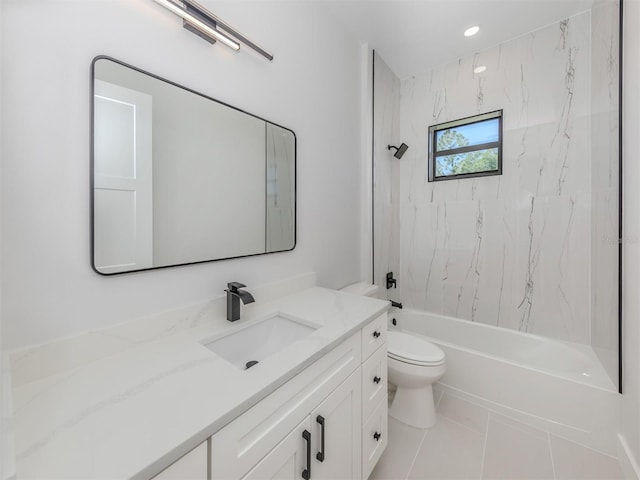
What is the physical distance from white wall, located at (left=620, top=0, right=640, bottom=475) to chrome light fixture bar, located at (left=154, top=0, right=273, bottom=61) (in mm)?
1853

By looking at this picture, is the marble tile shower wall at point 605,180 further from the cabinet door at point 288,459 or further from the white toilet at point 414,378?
the cabinet door at point 288,459

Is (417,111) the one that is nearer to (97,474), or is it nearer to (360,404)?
(360,404)

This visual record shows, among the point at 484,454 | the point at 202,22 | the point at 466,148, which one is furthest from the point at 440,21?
the point at 484,454

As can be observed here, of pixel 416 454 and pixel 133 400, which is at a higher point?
pixel 133 400

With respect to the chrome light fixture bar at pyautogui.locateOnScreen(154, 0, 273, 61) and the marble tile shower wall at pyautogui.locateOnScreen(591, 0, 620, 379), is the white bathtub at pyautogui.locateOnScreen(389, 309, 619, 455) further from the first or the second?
the chrome light fixture bar at pyautogui.locateOnScreen(154, 0, 273, 61)

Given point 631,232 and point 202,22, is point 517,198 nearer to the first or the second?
point 631,232

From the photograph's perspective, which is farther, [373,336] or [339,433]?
[373,336]

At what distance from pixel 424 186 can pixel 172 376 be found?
8.31 ft

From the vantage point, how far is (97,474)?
→ 17.1 inches

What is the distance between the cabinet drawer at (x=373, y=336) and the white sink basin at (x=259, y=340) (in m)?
0.25

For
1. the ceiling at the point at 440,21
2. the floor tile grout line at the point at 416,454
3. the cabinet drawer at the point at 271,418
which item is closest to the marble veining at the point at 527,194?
the ceiling at the point at 440,21

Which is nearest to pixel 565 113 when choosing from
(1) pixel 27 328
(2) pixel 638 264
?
(2) pixel 638 264

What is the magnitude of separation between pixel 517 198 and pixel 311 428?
90.7 inches

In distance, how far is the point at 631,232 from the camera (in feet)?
4.24
